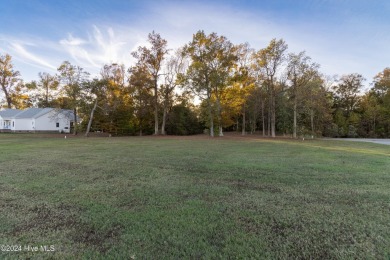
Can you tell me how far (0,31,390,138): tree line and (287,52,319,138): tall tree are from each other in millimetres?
105

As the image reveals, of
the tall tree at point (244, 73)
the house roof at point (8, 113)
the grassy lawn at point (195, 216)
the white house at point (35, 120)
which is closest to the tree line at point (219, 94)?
the tall tree at point (244, 73)

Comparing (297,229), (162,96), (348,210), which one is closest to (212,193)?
(297,229)

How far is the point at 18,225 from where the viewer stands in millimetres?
2514

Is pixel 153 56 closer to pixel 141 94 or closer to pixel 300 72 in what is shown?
pixel 141 94

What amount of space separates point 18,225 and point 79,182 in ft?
6.50

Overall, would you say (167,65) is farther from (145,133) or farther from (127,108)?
(145,133)

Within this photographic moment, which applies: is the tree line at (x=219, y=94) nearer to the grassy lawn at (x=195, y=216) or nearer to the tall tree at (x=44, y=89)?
the tall tree at (x=44, y=89)

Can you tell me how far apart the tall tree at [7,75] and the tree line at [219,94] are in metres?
18.5

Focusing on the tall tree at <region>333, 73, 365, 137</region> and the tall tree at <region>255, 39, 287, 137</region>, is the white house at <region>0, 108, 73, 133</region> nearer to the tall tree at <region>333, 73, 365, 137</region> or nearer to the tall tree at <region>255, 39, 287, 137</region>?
the tall tree at <region>255, 39, 287, 137</region>

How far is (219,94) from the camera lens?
23.8 metres

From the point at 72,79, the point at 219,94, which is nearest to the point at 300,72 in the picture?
the point at 219,94

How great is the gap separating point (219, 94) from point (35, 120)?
3099 centimetres

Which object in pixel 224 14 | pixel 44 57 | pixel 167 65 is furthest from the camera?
pixel 167 65

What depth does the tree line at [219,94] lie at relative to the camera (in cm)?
2234
